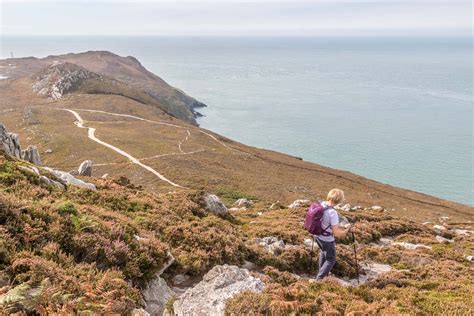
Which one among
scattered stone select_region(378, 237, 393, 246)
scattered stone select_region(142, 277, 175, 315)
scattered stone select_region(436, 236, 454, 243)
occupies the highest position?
scattered stone select_region(142, 277, 175, 315)

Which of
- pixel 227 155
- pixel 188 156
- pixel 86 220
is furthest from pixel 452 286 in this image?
pixel 227 155

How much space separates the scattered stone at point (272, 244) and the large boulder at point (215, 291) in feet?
21.9

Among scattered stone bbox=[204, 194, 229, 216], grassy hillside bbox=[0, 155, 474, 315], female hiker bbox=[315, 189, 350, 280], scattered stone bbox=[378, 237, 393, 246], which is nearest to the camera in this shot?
grassy hillside bbox=[0, 155, 474, 315]

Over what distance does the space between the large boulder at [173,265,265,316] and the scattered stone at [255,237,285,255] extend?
6675 mm

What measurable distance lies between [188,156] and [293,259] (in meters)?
57.3

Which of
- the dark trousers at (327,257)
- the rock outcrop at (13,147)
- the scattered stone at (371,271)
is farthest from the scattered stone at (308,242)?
the rock outcrop at (13,147)

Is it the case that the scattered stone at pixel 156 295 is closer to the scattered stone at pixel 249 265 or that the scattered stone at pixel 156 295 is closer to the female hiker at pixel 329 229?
the scattered stone at pixel 249 265

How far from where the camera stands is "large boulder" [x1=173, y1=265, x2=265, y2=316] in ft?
30.1

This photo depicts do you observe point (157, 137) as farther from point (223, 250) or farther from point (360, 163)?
point (223, 250)

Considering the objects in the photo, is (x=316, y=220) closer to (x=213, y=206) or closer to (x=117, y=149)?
(x=213, y=206)

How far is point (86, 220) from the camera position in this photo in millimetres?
11945

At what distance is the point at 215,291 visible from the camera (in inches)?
390

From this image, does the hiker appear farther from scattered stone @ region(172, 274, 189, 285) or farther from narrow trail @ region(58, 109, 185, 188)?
narrow trail @ region(58, 109, 185, 188)

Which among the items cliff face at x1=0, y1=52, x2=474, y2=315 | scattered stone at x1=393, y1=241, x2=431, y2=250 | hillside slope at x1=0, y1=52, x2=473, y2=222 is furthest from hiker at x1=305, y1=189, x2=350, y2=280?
hillside slope at x1=0, y1=52, x2=473, y2=222
